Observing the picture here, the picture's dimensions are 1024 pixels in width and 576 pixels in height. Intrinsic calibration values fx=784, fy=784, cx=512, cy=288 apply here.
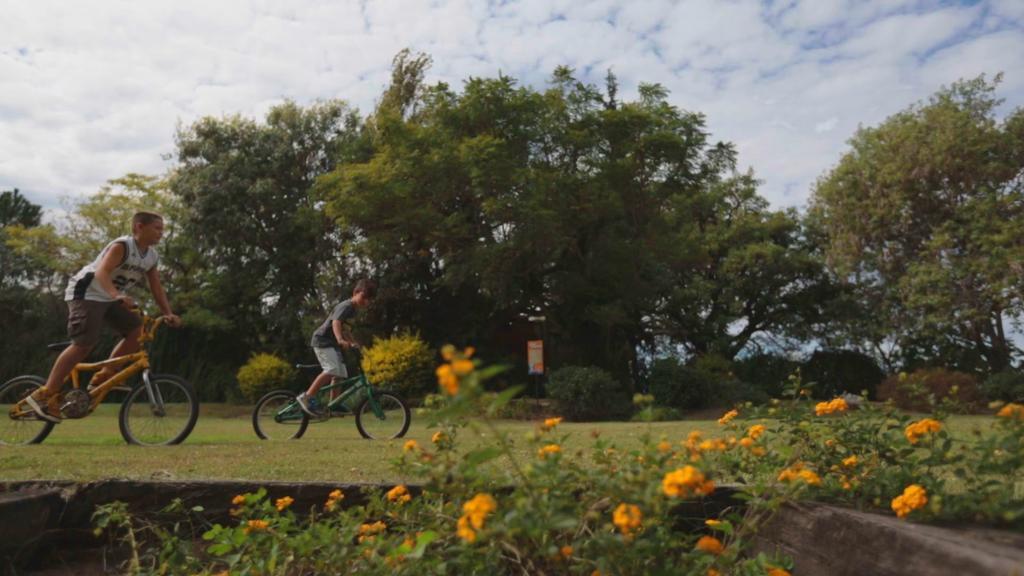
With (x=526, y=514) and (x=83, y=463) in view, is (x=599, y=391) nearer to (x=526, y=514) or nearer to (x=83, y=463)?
(x=83, y=463)

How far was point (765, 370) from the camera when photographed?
22.8 metres

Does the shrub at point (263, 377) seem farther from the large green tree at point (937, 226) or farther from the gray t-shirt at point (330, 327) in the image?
the large green tree at point (937, 226)

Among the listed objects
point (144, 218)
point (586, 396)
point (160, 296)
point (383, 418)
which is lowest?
point (586, 396)

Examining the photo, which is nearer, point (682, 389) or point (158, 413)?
point (158, 413)

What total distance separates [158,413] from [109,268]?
4.67 ft

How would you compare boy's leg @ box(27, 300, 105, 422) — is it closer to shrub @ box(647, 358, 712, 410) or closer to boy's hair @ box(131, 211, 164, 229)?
boy's hair @ box(131, 211, 164, 229)

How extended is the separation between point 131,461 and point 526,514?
12.0 ft

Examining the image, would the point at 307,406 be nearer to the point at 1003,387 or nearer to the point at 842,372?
the point at 1003,387

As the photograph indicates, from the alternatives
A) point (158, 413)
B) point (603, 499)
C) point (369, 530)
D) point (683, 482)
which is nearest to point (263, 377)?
point (158, 413)

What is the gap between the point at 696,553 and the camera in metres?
1.89

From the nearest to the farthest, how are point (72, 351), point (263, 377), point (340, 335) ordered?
point (72, 351) < point (340, 335) < point (263, 377)

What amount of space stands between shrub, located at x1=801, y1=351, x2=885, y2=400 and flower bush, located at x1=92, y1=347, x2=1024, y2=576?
21.7 m

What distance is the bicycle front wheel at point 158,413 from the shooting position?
6.43 m

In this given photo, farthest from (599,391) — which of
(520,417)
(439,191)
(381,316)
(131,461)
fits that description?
(131,461)
